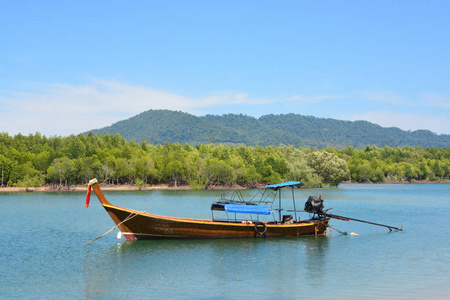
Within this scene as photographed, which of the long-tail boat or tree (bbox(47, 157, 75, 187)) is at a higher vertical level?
tree (bbox(47, 157, 75, 187))

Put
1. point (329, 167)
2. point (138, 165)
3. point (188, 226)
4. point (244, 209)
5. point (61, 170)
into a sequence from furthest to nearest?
point (138, 165), point (329, 167), point (61, 170), point (244, 209), point (188, 226)

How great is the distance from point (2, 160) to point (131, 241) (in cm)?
8738

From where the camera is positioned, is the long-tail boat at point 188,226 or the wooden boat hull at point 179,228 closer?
the long-tail boat at point 188,226

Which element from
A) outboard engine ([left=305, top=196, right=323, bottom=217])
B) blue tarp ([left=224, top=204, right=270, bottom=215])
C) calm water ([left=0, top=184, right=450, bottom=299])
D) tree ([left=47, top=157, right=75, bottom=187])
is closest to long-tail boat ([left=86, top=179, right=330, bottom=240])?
blue tarp ([left=224, top=204, right=270, bottom=215])

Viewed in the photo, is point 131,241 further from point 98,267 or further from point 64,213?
point 64,213

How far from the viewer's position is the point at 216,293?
64.2 feet

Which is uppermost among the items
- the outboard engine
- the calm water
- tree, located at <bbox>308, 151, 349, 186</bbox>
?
tree, located at <bbox>308, 151, 349, 186</bbox>

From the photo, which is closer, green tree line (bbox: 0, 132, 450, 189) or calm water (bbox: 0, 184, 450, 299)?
calm water (bbox: 0, 184, 450, 299)

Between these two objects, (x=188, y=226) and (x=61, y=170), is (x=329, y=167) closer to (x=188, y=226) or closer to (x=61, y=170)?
(x=61, y=170)

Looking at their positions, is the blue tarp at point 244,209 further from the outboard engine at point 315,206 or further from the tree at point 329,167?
the tree at point 329,167

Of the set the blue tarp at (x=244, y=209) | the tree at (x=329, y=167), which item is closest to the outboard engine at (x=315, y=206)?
the blue tarp at (x=244, y=209)

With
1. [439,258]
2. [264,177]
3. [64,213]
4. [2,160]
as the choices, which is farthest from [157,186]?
[439,258]

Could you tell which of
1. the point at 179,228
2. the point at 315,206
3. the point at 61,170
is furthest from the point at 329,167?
the point at 179,228

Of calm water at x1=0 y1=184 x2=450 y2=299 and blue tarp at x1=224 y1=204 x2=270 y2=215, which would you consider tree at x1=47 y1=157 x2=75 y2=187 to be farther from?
blue tarp at x1=224 y1=204 x2=270 y2=215
